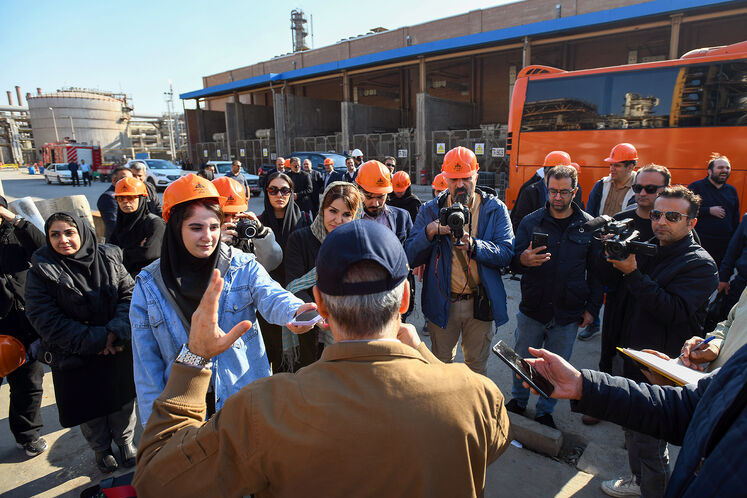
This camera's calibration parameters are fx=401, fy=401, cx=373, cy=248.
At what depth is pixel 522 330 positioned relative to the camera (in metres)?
3.26

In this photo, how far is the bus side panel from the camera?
6746mm

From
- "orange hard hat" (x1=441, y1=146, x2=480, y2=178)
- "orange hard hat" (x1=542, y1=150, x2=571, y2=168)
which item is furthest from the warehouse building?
"orange hard hat" (x1=441, y1=146, x2=480, y2=178)

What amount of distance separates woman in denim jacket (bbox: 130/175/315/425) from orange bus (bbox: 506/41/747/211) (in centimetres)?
783

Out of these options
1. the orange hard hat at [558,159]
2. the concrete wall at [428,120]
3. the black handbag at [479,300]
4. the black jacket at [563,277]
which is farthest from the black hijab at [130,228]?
the concrete wall at [428,120]

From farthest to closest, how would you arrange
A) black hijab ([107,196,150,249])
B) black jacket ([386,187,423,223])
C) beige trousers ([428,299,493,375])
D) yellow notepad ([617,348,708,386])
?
1. black jacket ([386,187,423,223])
2. black hijab ([107,196,150,249])
3. beige trousers ([428,299,493,375])
4. yellow notepad ([617,348,708,386])

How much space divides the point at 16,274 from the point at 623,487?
4.80 m

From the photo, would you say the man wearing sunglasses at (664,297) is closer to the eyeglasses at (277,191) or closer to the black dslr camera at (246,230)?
the black dslr camera at (246,230)

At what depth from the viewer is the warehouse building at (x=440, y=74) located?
15.9 m

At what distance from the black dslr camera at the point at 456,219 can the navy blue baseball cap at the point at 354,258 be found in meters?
1.79

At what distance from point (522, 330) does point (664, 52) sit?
69.9ft

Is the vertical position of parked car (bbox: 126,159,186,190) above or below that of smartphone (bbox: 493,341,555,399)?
above

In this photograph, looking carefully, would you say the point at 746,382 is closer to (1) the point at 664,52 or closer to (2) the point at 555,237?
(2) the point at 555,237

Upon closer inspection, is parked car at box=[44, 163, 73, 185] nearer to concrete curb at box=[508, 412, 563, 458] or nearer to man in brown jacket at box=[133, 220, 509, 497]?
concrete curb at box=[508, 412, 563, 458]

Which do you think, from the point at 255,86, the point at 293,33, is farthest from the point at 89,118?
the point at 255,86
